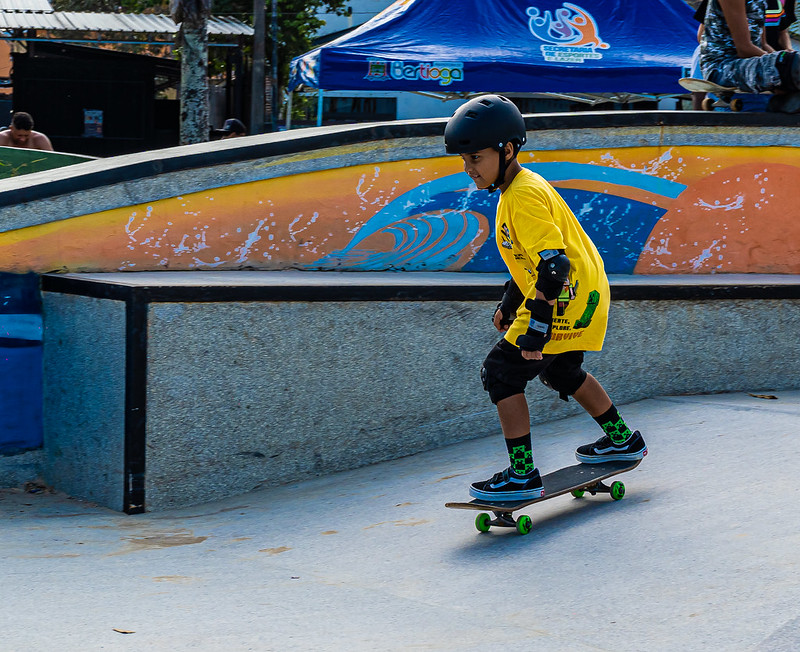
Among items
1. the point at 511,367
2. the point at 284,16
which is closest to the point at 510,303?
the point at 511,367

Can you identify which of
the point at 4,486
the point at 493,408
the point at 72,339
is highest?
the point at 72,339

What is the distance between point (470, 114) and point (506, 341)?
0.88 meters

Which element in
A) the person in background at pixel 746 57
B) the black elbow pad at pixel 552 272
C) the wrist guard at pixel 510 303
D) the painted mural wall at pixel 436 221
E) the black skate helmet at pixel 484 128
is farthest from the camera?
the person in background at pixel 746 57

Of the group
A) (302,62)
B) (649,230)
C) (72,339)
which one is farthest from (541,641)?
(302,62)

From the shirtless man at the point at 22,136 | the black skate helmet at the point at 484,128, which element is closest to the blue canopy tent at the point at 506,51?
the shirtless man at the point at 22,136

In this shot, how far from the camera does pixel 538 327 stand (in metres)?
3.57

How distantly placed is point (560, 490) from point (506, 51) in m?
11.1

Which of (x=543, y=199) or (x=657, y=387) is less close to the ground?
(x=543, y=199)

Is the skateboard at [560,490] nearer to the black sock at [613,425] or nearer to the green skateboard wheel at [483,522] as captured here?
the green skateboard wheel at [483,522]

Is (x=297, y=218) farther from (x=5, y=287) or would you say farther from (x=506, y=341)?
(x=506, y=341)

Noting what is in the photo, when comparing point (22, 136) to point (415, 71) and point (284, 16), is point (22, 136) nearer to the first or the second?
point (415, 71)

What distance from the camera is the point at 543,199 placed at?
3.65m

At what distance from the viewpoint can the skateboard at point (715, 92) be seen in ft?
21.6

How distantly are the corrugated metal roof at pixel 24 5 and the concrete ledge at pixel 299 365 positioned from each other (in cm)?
1503
